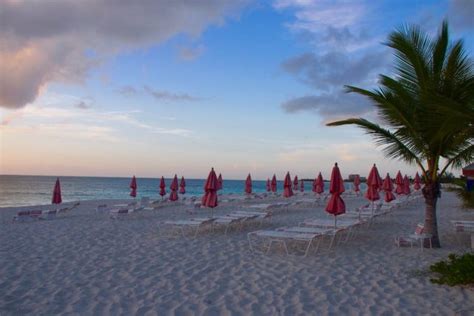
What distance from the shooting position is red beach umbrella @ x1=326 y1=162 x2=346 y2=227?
26.2 ft

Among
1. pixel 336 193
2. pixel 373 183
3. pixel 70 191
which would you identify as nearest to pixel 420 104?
pixel 336 193

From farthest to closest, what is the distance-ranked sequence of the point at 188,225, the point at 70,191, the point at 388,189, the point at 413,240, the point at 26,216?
the point at 70,191
the point at 388,189
the point at 26,216
the point at 188,225
the point at 413,240

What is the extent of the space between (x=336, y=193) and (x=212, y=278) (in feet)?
12.4

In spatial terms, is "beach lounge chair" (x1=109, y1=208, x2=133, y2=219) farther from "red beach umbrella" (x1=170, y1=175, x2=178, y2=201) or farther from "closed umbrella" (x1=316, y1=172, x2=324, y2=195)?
"closed umbrella" (x1=316, y1=172, x2=324, y2=195)

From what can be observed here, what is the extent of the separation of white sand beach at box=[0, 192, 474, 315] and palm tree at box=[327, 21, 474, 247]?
1.73 metres

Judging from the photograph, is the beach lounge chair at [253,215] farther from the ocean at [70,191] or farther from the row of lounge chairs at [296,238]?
the ocean at [70,191]

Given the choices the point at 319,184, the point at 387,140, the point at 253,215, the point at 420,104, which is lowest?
the point at 253,215

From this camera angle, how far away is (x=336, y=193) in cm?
816

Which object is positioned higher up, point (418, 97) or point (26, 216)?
point (418, 97)

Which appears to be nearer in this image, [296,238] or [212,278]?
[212,278]

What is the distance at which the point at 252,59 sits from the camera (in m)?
14.3

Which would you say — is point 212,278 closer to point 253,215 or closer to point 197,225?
point 197,225

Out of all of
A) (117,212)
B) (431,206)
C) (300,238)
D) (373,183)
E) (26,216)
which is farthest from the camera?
(117,212)

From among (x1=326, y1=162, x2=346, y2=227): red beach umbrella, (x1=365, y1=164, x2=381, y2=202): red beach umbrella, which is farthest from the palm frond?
(x1=365, y1=164, x2=381, y2=202): red beach umbrella
